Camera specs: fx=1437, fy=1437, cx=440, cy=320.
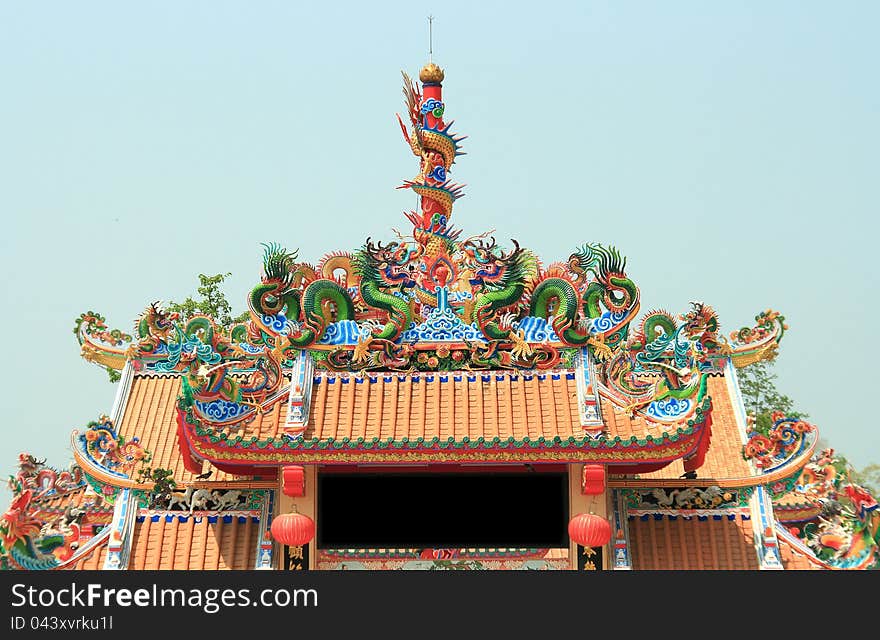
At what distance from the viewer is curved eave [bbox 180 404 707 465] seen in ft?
43.0

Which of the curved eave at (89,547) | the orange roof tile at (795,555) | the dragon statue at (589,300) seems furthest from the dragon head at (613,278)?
the curved eave at (89,547)

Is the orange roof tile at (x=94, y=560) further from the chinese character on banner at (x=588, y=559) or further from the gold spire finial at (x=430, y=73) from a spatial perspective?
the gold spire finial at (x=430, y=73)

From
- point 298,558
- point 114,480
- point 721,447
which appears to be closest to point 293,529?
point 298,558

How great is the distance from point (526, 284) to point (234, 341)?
329 centimetres

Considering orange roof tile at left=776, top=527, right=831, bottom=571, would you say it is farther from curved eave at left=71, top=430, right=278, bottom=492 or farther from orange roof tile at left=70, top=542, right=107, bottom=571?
orange roof tile at left=70, top=542, right=107, bottom=571

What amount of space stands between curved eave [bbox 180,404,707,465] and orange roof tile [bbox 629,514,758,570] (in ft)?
4.06

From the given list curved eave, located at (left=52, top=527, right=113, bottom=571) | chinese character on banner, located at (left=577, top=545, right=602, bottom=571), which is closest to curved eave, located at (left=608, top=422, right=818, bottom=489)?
chinese character on banner, located at (left=577, top=545, right=602, bottom=571)

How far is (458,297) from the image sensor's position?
14.3 m

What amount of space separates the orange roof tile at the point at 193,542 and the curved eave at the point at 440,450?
1.28m

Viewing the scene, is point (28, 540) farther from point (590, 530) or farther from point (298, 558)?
point (590, 530)
